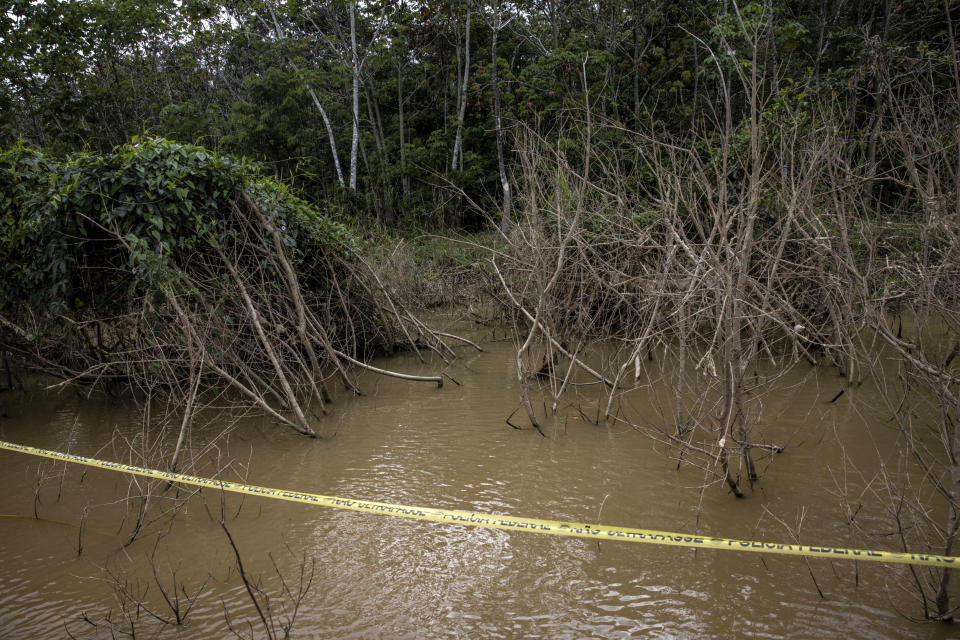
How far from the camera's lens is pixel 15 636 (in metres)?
2.71

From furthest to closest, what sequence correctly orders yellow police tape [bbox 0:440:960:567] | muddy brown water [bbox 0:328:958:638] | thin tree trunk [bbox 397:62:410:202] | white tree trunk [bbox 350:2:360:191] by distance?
thin tree trunk [bbox 397:62:410:202], white tree trunk [bbox 350:2:360:191], muddy brown water [bbox 0:328:958:638], yellow police tape [bbox 0:440:960:567]

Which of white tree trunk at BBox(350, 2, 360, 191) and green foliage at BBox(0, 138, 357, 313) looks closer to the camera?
green foliage at BBox(0, 138, 357, 313)

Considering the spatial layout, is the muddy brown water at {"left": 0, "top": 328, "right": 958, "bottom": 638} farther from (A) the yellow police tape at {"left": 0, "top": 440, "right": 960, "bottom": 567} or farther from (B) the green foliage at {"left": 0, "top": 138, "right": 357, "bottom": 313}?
(B) the green foliage at {"left": 0, "top": 138, "right": 357, "bottom": 313}

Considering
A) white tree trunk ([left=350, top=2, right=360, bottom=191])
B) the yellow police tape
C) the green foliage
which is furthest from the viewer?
white tree trunk ([left=350, top=2, right=360, bottom=191])

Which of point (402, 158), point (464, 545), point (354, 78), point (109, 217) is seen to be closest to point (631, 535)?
point (464, 545)

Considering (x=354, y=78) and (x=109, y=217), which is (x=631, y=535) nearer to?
(x=109, y=217)

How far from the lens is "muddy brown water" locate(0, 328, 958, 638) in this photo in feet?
8.77

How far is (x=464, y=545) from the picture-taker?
3.35 m

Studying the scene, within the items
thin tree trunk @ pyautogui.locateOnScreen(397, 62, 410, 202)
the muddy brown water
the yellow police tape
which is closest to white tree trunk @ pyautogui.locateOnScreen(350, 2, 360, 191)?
thin tree trunk @ pyautogui.locateOnScreen(397, 62, 410, 202)

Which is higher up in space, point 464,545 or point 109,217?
point 109,217

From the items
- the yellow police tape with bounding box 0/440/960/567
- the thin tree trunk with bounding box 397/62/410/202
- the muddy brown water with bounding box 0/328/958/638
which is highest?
the thin tree trunk with bounding box 397/62/410/202

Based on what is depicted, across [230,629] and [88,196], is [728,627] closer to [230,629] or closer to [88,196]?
[230,629]

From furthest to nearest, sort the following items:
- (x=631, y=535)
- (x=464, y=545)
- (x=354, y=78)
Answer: (x=354, y=78) → (x=464, y=545) → (x=631, y=535)

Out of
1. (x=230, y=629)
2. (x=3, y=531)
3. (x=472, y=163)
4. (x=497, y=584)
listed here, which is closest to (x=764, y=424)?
(x=497, y=584)
